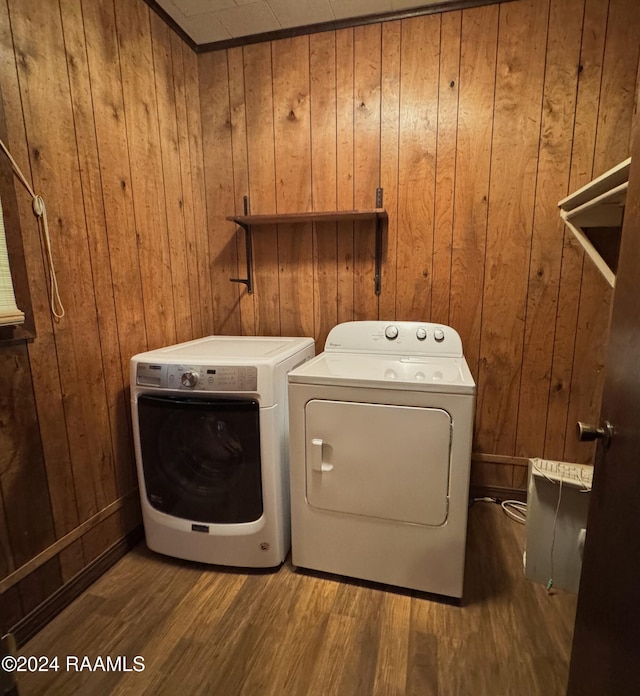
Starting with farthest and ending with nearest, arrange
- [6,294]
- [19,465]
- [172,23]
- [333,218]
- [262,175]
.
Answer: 1. [262,175]
2. [333,218]
3. [172,23]
4. [19,465]
5. [6,294]

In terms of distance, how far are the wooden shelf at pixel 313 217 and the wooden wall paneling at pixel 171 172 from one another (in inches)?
11.5

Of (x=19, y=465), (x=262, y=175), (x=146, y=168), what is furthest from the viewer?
(x=262, y=175)

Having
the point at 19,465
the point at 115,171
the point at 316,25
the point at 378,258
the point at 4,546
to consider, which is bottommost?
the point at 4,546

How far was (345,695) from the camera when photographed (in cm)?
113

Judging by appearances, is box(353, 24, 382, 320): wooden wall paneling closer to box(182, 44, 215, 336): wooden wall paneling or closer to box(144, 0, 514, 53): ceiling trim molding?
box(144, 0, 514, 53): ceiling trim molding

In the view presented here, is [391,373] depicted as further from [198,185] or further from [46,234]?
[198,185]

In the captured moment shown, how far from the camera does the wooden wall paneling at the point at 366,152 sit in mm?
1902

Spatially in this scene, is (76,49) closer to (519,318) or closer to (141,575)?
(141,575)

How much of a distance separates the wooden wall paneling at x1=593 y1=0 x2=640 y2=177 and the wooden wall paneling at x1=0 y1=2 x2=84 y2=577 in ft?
7.43

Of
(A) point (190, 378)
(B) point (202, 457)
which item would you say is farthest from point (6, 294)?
(B) point (202, 457)

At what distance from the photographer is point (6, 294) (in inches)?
45.4

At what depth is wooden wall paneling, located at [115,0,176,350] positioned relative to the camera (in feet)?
5.52

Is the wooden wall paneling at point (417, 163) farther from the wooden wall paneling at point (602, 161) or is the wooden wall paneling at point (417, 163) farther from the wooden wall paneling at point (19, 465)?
the wooden wall paneling at point (19, 465)

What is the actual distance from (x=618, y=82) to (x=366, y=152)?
1.11 meters
